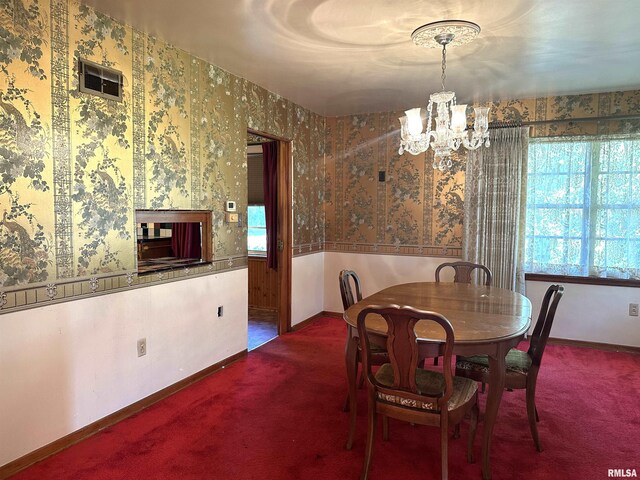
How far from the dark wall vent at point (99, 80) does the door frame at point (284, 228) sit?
2.17 meters

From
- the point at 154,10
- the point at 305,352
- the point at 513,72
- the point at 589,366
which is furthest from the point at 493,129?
the point at 154,10

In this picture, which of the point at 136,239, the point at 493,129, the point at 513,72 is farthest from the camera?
the point at 493,129

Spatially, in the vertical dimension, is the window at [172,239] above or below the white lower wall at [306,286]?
above

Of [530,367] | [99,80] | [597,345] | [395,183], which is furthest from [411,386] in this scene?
[395,183]

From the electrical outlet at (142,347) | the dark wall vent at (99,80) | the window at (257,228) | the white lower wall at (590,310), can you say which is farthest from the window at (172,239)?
the white lower wall at (590,310)

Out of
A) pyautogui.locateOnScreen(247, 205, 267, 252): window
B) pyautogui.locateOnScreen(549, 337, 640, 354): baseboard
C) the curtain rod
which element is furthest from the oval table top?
pyautogui.locateOnScreen(247, 205, 267, 252): window

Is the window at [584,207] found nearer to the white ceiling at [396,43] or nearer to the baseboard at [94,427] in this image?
the white ceiling at [396,43]

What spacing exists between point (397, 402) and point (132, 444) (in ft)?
5.14

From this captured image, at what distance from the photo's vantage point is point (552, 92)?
4227 mm

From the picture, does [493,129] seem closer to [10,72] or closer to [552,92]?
[552,92]

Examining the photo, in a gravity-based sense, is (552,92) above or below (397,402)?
above

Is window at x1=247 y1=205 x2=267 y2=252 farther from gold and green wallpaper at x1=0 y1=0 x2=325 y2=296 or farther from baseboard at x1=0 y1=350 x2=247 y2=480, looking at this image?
baseboard at x1=0 y1=350 x2=247 y2=480

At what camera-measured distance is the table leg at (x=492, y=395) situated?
7.10 feet

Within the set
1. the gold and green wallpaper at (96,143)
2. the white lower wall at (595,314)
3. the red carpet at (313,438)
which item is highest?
the gold and green wallpaper at (96,143)
